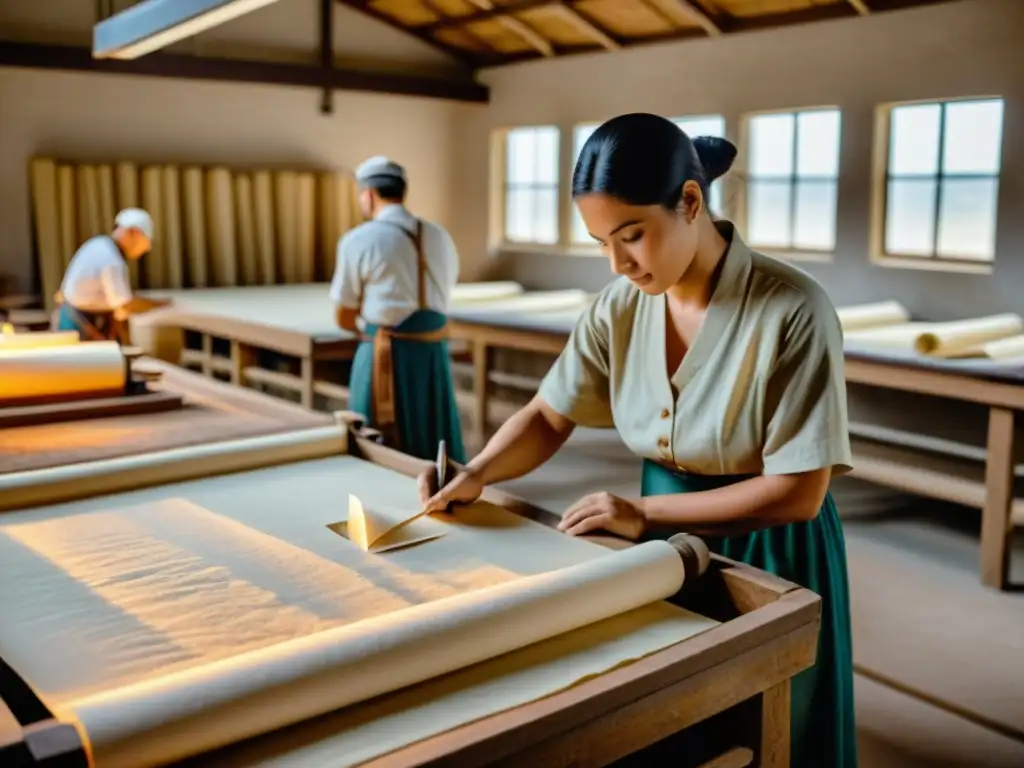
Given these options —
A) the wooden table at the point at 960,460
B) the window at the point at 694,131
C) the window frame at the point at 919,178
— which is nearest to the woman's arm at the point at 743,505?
the wooden table at the point at 960,460

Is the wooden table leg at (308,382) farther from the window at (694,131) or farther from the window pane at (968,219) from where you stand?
the window pane at (968,219)

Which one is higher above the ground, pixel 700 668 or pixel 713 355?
pixel 713 355

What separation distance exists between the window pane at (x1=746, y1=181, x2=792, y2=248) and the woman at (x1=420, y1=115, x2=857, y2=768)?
4653 millimetres

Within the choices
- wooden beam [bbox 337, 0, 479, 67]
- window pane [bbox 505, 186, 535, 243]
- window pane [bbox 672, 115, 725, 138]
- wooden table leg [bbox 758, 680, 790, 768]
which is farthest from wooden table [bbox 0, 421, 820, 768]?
wooden beam [bbox 337, 0, 479, 67]

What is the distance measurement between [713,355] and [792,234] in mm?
4784

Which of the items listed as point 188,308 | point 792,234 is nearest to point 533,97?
point 792,234

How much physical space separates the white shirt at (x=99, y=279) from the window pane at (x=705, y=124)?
11.5 feet

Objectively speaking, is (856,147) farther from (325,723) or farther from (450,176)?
(325,723)

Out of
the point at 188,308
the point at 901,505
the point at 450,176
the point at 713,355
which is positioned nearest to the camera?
the point at 713,355

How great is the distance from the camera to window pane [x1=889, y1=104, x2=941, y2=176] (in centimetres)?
518

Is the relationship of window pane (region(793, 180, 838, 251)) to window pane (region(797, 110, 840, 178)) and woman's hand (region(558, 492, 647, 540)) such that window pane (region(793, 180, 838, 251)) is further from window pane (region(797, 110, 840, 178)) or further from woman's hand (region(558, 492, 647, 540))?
woman's hand (region(558, 492, 647, 540))

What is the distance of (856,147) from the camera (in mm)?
5438

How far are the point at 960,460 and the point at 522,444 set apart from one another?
2.98m

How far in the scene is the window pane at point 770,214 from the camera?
5.96m
